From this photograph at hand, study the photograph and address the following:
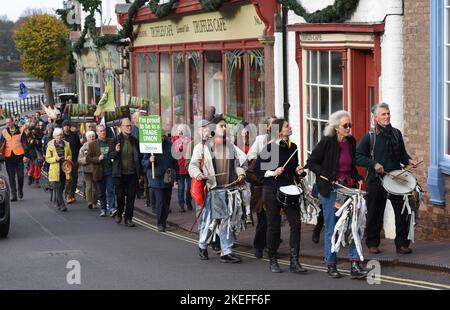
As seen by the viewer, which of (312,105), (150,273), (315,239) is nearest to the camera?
(150,273)

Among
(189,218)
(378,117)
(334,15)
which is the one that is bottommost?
(189,218)

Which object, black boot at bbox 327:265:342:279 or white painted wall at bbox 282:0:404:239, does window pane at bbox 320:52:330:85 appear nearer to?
white painted wall at bbox 282:0:404:239

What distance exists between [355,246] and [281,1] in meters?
7.19

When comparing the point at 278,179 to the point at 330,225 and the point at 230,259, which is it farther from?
the point at 230,259

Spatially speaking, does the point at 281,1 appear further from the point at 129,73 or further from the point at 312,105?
the point at 129,73

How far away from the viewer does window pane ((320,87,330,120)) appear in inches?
621

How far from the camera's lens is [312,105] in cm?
1642

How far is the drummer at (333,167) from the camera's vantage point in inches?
432

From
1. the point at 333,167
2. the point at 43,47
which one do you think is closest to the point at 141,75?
the point at 333,167

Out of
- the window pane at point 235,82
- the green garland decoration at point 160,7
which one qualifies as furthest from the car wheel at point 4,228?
the green garland decoration at point 160,7

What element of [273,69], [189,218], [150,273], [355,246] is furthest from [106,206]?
[355,246]

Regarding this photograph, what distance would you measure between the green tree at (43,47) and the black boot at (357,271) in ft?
145

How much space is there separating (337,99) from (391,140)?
140 inches
